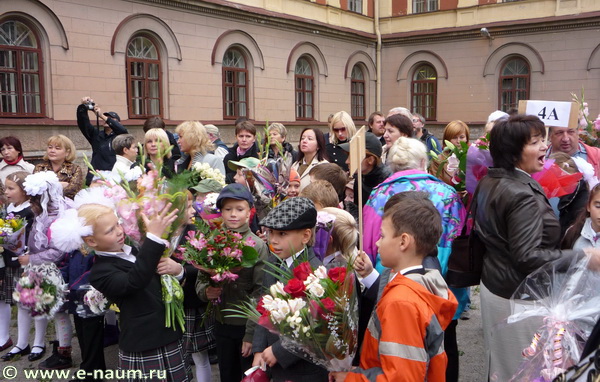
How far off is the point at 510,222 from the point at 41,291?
3.72 meters

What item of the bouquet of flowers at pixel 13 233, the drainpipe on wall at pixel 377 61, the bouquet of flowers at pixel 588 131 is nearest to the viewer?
the bouquet of flowers at pixel 13 233

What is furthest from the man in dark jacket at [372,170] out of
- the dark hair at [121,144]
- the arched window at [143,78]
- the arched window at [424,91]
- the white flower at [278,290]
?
the arched window at [424,91]

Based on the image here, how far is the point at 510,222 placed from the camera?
2756 millimetres

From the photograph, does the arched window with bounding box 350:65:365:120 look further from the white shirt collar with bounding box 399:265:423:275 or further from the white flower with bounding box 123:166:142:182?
the white shirt collar with bounding box 399:265:423:275

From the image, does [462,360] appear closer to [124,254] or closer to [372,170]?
[372,170]

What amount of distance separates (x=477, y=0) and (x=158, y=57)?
12141 millimetres

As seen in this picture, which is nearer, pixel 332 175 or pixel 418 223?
pixel 418 223

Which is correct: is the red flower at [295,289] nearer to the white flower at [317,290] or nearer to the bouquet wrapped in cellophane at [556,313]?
the white flower at [317,290]

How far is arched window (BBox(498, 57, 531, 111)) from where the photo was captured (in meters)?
19.1

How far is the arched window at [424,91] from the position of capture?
20.8 m

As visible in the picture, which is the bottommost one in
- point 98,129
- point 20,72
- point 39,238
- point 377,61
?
point 39,238

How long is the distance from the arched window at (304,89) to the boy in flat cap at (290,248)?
50.5ft

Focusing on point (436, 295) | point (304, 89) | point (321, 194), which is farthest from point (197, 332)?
point (304, 89)

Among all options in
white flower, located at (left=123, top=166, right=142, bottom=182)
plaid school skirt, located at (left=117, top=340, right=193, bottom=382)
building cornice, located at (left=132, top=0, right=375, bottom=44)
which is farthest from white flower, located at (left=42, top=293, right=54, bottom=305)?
building cornice, located at (left=132, top=0, right=375, bottom=44)
